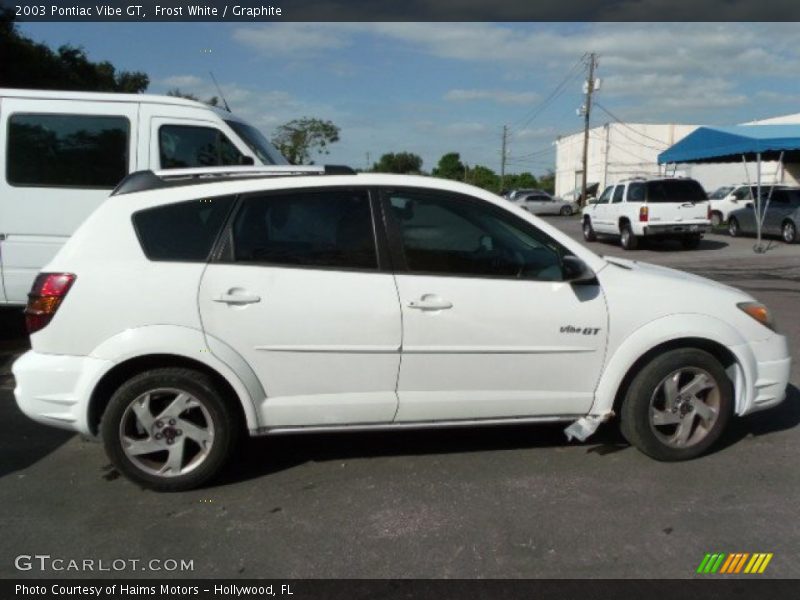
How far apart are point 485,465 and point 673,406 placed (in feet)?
3.77

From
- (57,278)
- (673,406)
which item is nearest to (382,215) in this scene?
(57,278)

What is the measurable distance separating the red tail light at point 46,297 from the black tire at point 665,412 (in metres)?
3.18

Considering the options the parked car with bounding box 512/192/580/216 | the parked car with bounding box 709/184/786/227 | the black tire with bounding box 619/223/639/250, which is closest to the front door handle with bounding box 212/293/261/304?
the black tire with bounding box 619/223/639/250

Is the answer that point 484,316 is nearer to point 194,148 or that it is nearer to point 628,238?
point 194,148

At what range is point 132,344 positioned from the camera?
12.3 ft

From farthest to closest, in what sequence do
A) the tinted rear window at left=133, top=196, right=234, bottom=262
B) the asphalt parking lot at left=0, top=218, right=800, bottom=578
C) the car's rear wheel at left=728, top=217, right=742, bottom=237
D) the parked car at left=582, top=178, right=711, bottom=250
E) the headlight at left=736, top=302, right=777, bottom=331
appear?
1. the car's rear wheel at left=728, top=217, right=742, bottom=237
2. the parked car at left=582, top=178, right=711, bottom=250
3. the headlight at left=736, top=302, right=777, bottom=331
4. the tinted rear window at left=133, top=196, right=234, bottom=262
5. the asphalt parking lot at left=0, top=218, right=800, bottom=578

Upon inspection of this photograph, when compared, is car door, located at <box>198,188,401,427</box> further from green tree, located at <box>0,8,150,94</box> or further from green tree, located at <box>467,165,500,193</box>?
green tree, located at <box>467,165,500,193</box>

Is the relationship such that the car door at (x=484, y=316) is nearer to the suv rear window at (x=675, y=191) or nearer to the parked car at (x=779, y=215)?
the suv rear window at (x=675, y=191)

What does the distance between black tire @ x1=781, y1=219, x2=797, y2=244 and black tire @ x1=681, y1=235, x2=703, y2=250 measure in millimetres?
2502

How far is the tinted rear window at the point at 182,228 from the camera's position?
3.89 m

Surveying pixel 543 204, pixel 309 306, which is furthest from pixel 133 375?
pixel 543 204

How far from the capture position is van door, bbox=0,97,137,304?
695 centimetres

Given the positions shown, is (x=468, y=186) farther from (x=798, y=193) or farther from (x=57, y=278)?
(x=798, y=193)

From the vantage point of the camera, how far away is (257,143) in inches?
312
